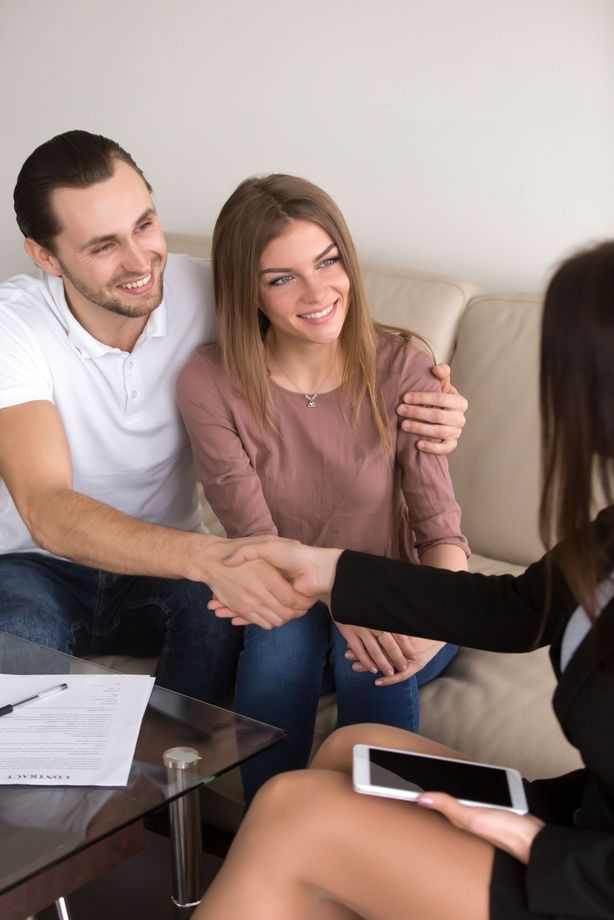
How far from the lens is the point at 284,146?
266 centimetres

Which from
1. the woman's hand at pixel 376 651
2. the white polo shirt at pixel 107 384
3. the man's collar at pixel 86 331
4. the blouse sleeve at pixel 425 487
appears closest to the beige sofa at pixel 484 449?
the woman's hand at pixel 376 651

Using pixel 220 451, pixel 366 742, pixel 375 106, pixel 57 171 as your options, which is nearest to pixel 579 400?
pixel 366 742

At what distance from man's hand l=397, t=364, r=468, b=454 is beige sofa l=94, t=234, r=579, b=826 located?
1.11 ft

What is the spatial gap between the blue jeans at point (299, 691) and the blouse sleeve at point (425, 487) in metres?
0.22

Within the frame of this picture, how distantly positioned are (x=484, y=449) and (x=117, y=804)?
1.17m

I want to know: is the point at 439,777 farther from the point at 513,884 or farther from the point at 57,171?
the point at 57,171

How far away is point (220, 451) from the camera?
1.79 meters

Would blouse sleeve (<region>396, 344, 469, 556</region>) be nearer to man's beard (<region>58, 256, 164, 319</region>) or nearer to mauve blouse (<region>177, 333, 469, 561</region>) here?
mauve blouse (<region>177, 333, 469, 561</region>)

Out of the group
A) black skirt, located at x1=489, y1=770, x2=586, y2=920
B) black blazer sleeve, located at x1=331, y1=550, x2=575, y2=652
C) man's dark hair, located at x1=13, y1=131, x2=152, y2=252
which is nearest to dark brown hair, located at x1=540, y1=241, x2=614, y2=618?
black blazer sleeve, located at x1=331, y1=550, x2=575, y2=652

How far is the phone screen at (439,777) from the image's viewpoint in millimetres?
1125

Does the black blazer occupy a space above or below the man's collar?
below

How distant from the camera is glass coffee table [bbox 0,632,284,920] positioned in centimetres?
121

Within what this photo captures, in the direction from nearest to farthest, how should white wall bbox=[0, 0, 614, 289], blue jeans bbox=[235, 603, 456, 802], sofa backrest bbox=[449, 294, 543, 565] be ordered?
blue jeans bbox=[235, 603, 456, 802], sofa backrest bbox=[449, 294, 543, 565], white wall bbox=[0, 0, 614, 289]

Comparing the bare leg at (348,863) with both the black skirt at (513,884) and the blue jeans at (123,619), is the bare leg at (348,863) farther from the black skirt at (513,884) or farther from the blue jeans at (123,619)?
the blue jeans at (123,619)
